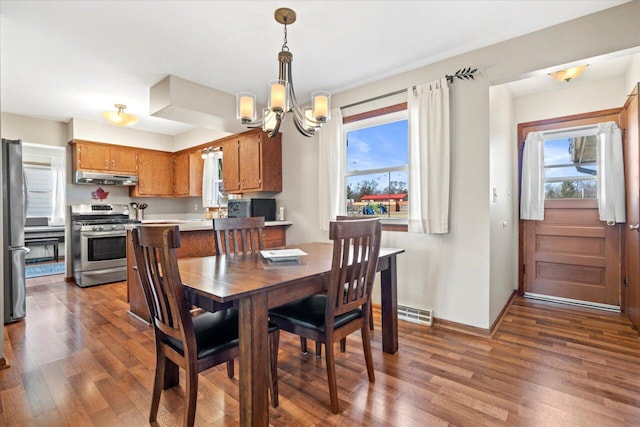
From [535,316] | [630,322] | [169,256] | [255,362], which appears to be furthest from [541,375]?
[169,256]

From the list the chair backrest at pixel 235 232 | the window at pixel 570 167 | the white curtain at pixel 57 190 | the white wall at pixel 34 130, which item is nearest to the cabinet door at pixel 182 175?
the white wall at pixel 34 130

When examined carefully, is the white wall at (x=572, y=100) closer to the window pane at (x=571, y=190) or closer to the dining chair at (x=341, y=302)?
the window pane at (x=571, y=190)

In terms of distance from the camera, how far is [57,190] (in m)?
6.76

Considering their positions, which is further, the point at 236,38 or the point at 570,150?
the point at 570,150

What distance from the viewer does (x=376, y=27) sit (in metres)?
2.38

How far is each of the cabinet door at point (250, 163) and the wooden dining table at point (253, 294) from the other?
239cm

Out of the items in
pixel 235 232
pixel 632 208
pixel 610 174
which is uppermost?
pixel 610 174

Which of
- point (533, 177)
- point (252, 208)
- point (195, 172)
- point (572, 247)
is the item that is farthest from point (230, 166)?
point (572, 247)

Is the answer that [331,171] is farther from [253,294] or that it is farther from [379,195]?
[253,294]

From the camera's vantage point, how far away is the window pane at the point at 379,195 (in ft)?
10.7

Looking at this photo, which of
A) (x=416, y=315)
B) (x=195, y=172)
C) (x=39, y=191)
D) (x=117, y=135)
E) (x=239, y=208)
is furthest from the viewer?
(x=39, y=191)

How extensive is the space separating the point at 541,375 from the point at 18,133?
670 cm

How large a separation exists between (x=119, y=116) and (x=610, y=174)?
5959mm

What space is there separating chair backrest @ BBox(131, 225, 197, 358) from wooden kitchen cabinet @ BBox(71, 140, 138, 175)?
4.31 meters
